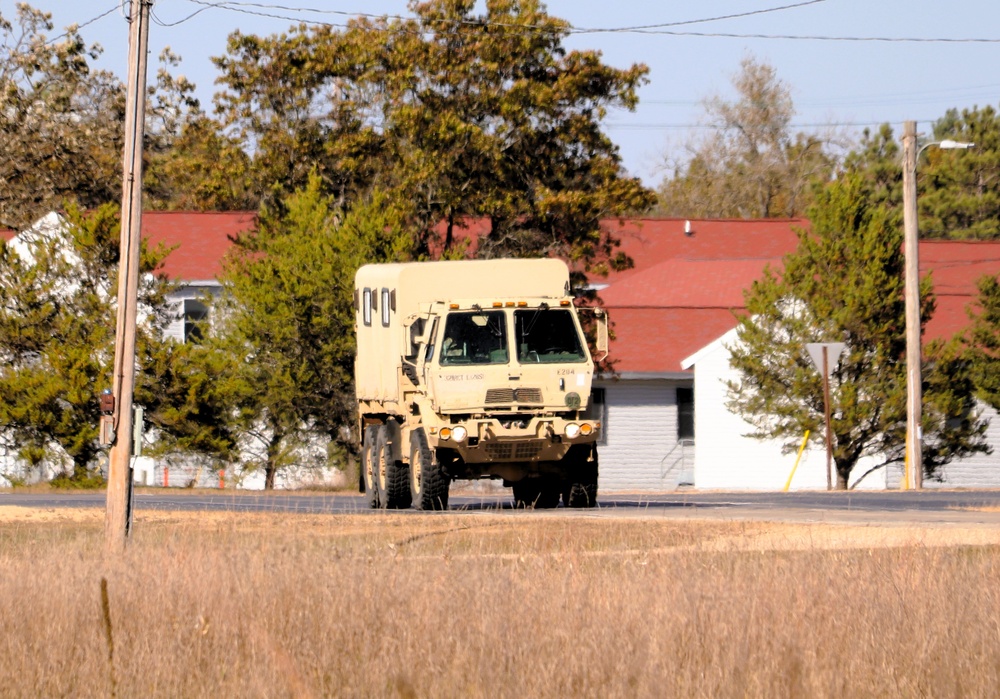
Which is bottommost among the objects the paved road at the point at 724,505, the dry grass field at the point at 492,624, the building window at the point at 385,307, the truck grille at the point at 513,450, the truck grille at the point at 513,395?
the dry grass field at the point at 492,624

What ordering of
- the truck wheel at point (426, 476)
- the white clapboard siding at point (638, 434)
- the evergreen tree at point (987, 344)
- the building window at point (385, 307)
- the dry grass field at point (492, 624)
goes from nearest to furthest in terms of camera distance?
the dry grass field at point (492, 624), the truck wheel at point (426, 476), the building window at point (385, 307), the evergreen tree at point (987, 344), the white clapboard siding at point (638, 434)

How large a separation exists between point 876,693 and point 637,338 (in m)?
38.7

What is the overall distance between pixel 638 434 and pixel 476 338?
25019mm

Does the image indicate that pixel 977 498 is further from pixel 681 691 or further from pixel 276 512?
pixel 681 691

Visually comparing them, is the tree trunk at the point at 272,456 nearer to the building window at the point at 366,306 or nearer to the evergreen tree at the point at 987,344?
the building window at the point at 366,306

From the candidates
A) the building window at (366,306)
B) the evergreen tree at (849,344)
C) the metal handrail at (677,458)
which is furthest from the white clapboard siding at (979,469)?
the building window at (366,306)

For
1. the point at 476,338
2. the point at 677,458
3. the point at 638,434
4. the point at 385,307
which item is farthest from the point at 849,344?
the point at 476,338

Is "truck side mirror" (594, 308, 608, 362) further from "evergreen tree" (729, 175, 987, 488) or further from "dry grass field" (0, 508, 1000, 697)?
"evergreen tree" (729, 175, 987, 488)

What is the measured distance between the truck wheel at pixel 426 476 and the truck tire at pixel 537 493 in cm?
178

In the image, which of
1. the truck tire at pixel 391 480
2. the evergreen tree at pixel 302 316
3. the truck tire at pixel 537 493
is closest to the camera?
the truck tire at pixel 391 480

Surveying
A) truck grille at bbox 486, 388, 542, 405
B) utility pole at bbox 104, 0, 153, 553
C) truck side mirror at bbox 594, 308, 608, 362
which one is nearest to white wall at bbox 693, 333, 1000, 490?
truck side mirror at bbox 594, 308, 608, 362

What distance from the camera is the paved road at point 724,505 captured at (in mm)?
21794

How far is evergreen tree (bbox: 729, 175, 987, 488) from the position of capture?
38.8m

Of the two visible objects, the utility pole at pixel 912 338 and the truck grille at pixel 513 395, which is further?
the utility pole at pixel 912 338
